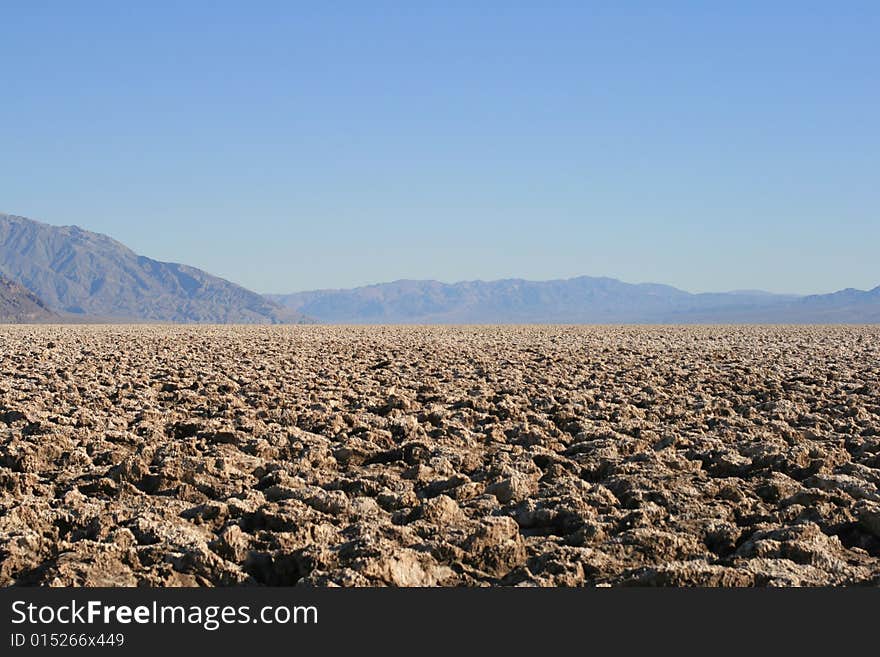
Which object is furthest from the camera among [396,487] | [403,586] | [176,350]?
[176,350]

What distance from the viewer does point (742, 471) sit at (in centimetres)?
734

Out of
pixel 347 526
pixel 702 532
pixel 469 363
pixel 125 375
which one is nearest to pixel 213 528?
pixel 347 526

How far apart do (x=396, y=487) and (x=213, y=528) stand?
4.53 ft

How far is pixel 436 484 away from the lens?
686 cm

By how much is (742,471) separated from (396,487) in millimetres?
2576

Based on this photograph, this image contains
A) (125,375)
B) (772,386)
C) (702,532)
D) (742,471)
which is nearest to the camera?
(702,532)

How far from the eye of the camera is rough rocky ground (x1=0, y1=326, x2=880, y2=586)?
5.04m

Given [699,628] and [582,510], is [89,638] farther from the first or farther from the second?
[582,510]

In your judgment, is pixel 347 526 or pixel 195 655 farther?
pixel 347 526

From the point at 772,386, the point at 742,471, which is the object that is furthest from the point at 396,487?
the point at 772,386

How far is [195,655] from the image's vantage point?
399 centimetres

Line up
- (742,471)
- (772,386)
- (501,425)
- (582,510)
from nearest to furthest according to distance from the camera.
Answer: (582,510) < (742,471) < (501,425) < (772,386)

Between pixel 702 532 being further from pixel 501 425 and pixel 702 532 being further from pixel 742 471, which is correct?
pixel 501 425

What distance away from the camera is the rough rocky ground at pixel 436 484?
5.04 metres
